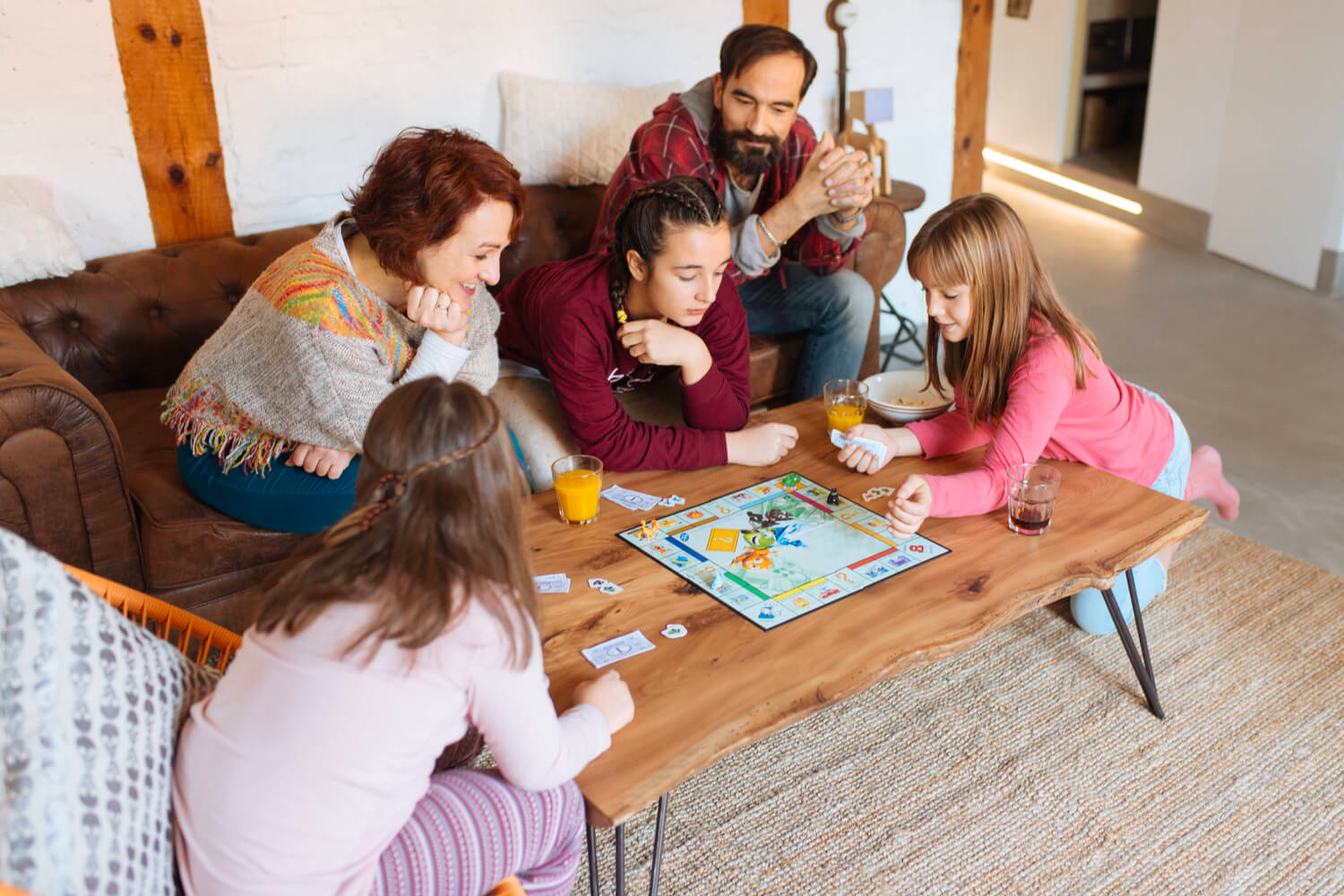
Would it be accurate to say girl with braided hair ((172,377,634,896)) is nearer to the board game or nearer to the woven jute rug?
the board game

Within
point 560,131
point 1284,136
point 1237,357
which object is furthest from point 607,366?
point 1284,136

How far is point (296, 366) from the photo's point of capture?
6.50 ft

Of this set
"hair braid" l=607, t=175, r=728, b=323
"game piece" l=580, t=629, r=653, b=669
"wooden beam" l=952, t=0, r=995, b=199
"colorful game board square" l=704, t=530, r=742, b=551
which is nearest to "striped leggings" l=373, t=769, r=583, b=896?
"game piece" l=580, t=629, r=653, b=669

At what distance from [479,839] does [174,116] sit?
2194 millimetres

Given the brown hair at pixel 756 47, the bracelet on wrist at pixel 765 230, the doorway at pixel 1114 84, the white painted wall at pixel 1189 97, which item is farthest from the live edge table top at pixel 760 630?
the doorway at pixel 1114 84

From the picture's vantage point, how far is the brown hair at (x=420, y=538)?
1.12 m

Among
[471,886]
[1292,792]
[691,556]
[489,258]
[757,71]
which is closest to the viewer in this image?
[471,886]

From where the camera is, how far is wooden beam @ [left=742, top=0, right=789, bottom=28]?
3.50 m

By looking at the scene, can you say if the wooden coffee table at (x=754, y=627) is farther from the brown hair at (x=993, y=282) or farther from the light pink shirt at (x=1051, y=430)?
the brown hair at (x=993, y=282)

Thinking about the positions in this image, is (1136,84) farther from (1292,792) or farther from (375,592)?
(375,592)

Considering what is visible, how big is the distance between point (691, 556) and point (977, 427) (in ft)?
2.34

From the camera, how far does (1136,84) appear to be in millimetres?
6383

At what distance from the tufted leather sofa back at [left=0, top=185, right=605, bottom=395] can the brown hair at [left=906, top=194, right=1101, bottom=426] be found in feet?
5.51

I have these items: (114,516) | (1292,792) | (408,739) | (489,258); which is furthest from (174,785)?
(1292,792)
